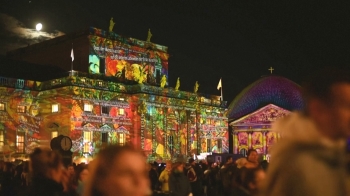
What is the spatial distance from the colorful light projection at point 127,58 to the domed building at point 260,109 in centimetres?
1846

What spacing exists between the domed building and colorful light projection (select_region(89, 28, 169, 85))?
727 inches

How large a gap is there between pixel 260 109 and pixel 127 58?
2338 cm

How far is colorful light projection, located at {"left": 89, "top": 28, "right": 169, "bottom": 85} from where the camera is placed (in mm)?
43594

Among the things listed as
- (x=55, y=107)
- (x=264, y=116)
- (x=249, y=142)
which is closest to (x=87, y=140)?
(x=55, y=107)

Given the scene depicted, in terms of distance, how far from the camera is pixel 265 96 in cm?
7044

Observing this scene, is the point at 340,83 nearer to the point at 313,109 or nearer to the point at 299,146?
the point at 313,109

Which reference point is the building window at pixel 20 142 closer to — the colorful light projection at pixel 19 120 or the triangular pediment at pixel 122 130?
the colorful light projection at pixel 19 120

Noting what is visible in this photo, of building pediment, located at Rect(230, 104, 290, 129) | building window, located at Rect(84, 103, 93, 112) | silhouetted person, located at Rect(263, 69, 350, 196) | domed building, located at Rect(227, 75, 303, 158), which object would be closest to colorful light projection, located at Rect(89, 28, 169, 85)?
building window, located at Rect(84, 103, 93, 112)

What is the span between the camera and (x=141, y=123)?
141 feet

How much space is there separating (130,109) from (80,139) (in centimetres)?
682

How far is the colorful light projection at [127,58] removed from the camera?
43.6 metres

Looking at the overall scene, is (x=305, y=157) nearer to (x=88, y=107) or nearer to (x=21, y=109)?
(x=21, y=109)

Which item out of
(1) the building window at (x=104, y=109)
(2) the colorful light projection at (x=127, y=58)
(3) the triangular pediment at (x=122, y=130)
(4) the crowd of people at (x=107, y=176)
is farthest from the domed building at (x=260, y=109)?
(4) the crowd of people at (x=107, y=176)

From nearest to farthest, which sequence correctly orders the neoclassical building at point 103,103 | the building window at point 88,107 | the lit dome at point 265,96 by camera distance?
the neoclassical building at point 103,103, the building window at point 88,107, the lit dome at point 265,96
